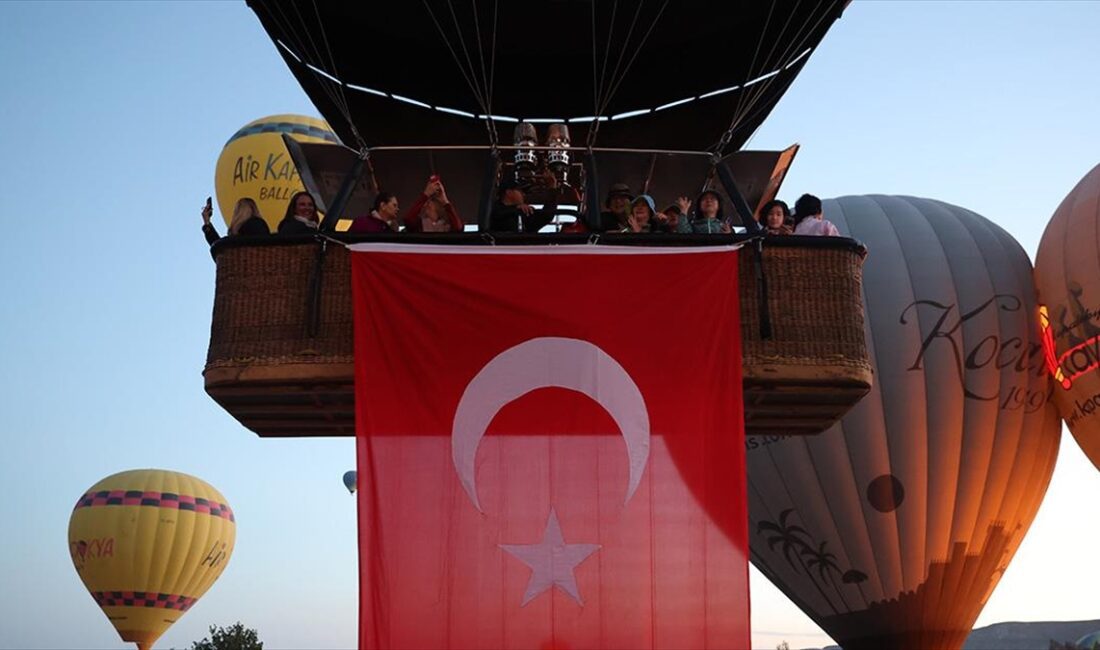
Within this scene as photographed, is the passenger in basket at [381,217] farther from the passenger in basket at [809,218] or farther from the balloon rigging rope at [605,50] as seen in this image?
the passenger in basket at [809,218]

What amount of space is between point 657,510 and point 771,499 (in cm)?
1680

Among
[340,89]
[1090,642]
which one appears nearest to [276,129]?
[340,89]

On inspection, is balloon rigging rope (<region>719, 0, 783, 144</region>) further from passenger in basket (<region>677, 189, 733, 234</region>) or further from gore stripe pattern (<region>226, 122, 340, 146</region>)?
gore stripe pattern (<region>226, 122, 340, 146</region>)

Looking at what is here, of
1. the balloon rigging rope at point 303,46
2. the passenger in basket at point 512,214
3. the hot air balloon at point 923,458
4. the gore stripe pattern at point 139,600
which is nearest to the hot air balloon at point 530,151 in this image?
the balloon rigging rope at point 303,46

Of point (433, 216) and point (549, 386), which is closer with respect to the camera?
point (549, 386)

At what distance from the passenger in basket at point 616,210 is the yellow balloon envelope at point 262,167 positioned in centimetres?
2081

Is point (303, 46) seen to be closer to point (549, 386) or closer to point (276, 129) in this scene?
point (549, 386)

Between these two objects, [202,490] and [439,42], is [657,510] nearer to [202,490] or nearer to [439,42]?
[439,42]

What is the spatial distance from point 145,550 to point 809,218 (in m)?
33.1

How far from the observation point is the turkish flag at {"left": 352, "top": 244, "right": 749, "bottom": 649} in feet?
22.2

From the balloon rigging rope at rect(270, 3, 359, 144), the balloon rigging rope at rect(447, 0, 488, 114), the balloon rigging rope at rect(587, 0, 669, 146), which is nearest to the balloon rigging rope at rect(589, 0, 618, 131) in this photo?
the balloon rigging rope at rect(587, 0, 669, 146)

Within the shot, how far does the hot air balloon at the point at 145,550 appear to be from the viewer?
3800cm

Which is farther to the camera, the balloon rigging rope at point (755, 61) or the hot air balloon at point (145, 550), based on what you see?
the hot air balloon at point (145, 550)

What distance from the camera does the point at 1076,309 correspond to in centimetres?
2216
